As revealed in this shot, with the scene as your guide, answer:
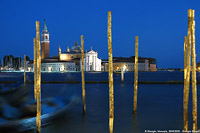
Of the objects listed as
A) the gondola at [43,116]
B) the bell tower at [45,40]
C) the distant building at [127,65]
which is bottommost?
the gondola at [43,116]

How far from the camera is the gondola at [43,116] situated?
6.79 m

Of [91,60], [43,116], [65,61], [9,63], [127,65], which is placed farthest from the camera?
[127,65]

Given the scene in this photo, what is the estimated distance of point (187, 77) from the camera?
18.7 feet

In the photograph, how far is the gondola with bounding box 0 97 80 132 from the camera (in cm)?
679

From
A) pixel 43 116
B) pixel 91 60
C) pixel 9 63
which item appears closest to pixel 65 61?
pixel 91 60

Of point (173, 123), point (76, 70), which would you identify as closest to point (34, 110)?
point (173, 123)

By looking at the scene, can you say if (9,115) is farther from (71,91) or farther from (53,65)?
(53,65)

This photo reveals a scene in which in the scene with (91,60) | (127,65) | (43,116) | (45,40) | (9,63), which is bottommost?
(43,116)

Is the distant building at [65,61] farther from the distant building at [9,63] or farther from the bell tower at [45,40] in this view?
the distant building at [9,63]

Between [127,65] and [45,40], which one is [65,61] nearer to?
[45,40]

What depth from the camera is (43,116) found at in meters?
7.83

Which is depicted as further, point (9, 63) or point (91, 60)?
point (9, 63)

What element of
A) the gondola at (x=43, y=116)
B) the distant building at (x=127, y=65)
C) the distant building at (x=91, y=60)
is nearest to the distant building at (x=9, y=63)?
the distant building at (x=91, y=60)

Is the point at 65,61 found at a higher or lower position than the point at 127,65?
higher
